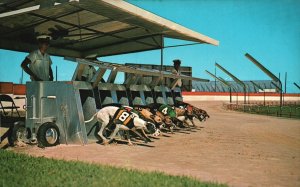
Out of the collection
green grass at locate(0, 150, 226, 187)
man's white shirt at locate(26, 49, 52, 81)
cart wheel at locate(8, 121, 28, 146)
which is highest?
man's white shirt at locate(26, 49, 52, 81)

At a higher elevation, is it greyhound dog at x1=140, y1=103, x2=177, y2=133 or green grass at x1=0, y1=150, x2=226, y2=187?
greyhound dog at x1=140, y1=103, x2=177, y2=133

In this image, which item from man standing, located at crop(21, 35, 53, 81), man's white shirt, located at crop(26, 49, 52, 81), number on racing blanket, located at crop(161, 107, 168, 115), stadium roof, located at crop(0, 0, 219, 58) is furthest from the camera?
number on racing blanket, located at crop(161, 107, 168, 115)

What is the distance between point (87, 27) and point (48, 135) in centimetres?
579

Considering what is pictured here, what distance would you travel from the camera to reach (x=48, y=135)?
25.6ft

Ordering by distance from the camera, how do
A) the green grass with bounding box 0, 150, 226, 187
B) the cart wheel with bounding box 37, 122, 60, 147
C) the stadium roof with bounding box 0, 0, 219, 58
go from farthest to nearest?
the stadium roof with bounding box 0, 0, 219, 58
the cart wheel with bounding box 37, 122, 60, 147
the green grass with bounding box 0, 150, 226, 187

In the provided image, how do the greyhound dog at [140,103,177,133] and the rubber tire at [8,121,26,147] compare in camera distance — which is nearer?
the rubber tire at [8,121,26,147]

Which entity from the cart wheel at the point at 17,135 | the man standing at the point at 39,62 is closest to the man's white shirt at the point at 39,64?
the man standing at the point at 39,62

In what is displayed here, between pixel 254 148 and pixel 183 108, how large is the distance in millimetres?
3889

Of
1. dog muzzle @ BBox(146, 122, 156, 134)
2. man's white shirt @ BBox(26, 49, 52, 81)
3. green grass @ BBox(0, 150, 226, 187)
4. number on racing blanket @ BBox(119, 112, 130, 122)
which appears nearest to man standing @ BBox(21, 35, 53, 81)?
man's white shirt @ BBox(26, 49, 52, 81)

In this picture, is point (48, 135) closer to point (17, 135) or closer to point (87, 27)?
point (17, 135)

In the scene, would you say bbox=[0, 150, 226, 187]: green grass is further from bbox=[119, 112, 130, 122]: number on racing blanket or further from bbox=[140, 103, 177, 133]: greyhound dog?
bbox=[140, 103, 177, 133]: greyhound dog

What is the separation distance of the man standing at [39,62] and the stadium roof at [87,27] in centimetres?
80

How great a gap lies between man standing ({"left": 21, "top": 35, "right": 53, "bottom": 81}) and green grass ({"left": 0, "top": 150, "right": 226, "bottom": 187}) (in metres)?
3.43

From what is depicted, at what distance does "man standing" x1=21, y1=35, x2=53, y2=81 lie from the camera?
→ 8445 mm
